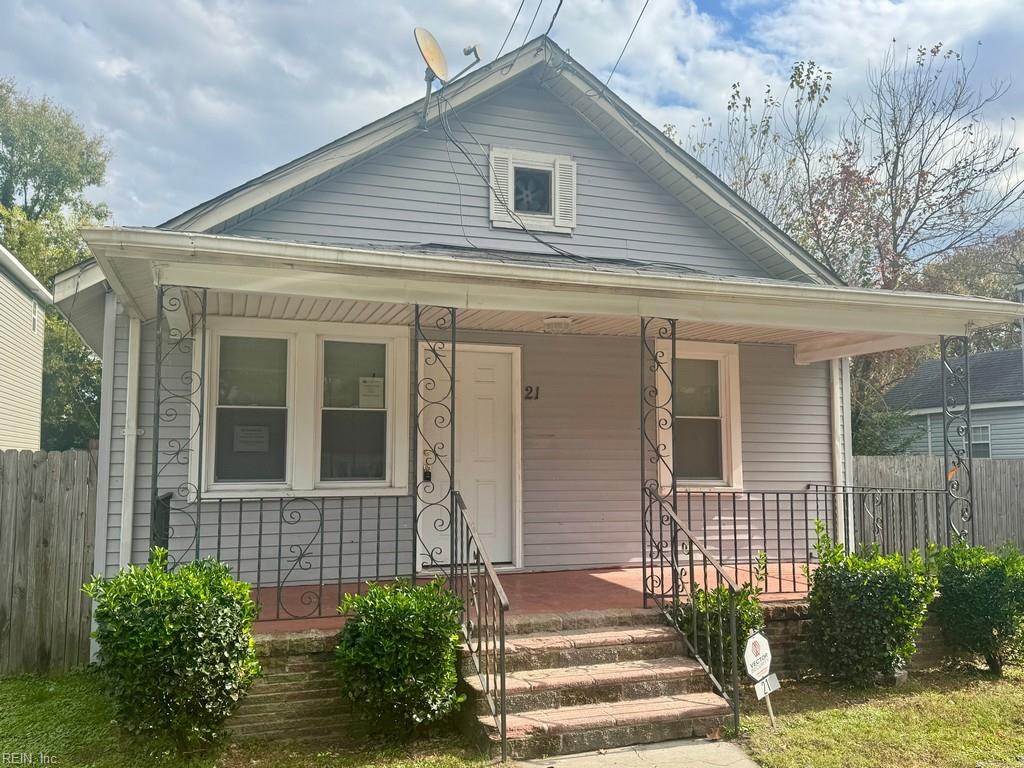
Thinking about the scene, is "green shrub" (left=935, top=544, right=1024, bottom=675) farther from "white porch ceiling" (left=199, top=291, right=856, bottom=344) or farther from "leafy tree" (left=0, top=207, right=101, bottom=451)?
"leafy tree" (left=0, top=207, right=101, bottom=451)

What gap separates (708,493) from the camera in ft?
26.8

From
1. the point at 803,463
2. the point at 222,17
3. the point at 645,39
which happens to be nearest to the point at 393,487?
the point at 803,463

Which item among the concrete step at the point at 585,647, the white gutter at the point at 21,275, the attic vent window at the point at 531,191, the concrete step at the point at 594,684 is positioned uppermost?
the white gutter at the point at 21,275

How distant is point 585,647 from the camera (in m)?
5.38

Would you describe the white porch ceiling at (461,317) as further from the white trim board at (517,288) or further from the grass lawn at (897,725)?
→ the grass lawn at (897,725)

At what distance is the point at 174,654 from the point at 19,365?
1408 centimetres

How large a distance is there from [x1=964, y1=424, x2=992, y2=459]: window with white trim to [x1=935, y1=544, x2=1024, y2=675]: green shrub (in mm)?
15886

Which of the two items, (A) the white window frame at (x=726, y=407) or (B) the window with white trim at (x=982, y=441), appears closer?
(A) the white window frame at (x=726, y=407)

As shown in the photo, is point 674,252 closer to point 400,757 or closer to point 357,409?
point 357,409

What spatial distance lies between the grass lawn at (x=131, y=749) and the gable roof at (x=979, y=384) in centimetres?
1842

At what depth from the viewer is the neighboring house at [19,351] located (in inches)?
559

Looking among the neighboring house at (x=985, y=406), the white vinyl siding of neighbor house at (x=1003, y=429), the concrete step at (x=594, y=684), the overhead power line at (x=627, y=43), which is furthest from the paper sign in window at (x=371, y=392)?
the white vinyl siding of neighbor house at (x=1003, y=429)

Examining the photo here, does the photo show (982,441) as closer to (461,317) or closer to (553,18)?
(553,18)

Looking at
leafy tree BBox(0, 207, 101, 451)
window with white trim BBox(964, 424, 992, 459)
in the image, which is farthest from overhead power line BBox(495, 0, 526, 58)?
leafy tree BBox(0, 207, 101, 451)
